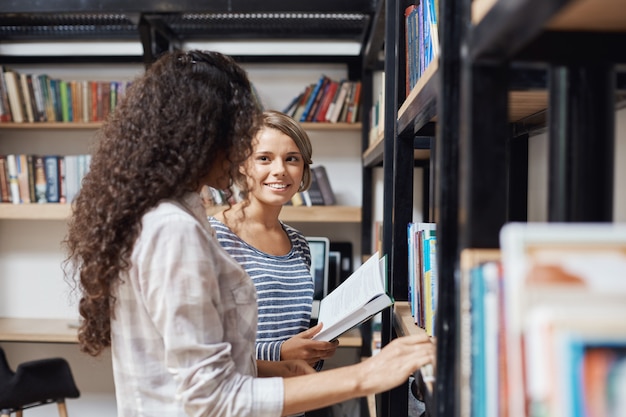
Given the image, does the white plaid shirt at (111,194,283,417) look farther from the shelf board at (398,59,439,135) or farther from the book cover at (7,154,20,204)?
the book cover at (7,154,20,204)

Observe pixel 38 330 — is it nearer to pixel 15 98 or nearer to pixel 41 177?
pixel 41 177

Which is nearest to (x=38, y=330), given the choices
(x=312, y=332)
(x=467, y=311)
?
(x=312, y=332)

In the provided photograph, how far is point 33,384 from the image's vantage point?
2.65m

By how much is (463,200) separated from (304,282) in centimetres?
105

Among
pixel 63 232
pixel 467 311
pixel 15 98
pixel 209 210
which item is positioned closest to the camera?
pixel 467 311

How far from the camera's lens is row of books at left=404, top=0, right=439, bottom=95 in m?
1.15

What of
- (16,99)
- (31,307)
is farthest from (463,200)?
(31,307)

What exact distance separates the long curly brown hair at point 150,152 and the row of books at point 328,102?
2.03m

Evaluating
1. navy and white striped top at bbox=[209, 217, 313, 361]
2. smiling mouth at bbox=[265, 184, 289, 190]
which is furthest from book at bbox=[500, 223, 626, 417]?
smiling mouth at bbox=[265, 184, 289, 190]

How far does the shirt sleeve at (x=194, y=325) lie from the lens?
0.89 m

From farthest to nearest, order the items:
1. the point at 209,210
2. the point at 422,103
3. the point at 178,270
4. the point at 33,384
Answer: the point at 209,210, the point at 33,384, the point at 422,103, the point at 178,270

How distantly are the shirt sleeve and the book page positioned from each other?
223 millimetres

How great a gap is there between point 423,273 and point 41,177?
2495 millimetres

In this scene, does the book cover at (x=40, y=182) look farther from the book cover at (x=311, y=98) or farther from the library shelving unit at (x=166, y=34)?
the book cover at (x=311, y=98)
